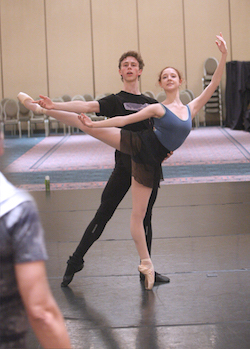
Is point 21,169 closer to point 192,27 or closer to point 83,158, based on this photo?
point 83,158

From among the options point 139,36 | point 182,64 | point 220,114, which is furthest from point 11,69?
point 220,114

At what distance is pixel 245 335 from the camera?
2.25 meters

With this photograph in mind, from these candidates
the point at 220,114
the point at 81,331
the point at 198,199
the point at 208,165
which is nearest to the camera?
the point at 81,331

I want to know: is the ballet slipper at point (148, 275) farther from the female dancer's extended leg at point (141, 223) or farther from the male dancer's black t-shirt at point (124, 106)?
the male dancer's black t-shirt at point (124, 106)

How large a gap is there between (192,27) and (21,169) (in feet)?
28.2

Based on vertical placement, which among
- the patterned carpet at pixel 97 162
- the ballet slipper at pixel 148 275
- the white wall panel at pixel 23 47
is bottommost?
the ballet slipper at pixel 148 275

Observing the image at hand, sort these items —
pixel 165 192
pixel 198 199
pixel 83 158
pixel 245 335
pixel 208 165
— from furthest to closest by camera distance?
1. pixel 83 158
2. pixel 208 165
3. pixel 165 192
4. pixel 198 199
5. pixel 245 335

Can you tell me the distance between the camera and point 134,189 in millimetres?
2867

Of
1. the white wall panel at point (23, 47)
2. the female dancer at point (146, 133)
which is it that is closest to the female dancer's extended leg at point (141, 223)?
the female dancer at point (146, 133)

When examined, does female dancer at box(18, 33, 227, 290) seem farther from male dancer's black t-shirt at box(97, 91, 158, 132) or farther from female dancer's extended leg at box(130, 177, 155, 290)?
male dancer's black t-shirt at box(97, 91, 158, 132)

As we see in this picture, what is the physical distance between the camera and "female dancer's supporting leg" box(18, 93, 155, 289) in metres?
2.66

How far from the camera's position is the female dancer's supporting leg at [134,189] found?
2.66 meters

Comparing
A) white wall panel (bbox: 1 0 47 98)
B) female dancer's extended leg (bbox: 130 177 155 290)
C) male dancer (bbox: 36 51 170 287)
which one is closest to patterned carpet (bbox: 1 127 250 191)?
white wall panel (bbox: 1 0 47 98)

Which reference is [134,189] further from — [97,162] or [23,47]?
[23,47]
